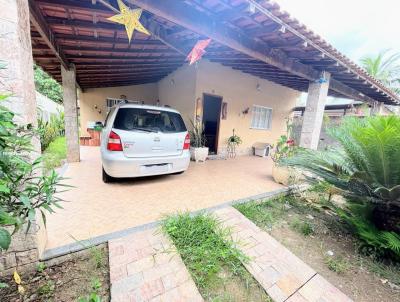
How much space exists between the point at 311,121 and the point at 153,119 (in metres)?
4.49

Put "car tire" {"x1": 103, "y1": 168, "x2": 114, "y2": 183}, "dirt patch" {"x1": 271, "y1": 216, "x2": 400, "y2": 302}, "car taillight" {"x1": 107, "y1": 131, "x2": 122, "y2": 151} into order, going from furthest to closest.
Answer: "car tire" {"x1": 103, "y1": 168, "x2": 114, "y2": 183} → "car taillight" {"x1": 107, "y1": 131, "x2": 122, "y2": 151} → "dirt patch" {"x1": 271, "y1": 216, "x2": 400, "y2": 302}

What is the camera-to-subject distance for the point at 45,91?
17.9m

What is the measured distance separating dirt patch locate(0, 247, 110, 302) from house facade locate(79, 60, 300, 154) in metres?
5.34

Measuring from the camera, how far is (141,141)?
11.5 feet

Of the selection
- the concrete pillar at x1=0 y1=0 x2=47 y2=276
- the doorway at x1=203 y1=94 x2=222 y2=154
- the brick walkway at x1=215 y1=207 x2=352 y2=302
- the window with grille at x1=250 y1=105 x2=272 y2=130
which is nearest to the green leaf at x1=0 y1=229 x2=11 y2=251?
the concrete pillar at x1=0 y1=0 x2=47 y2=276

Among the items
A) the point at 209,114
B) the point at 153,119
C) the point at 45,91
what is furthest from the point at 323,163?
the point at 45,91

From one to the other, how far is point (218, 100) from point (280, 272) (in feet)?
20.8

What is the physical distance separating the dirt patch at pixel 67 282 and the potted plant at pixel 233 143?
245 inches

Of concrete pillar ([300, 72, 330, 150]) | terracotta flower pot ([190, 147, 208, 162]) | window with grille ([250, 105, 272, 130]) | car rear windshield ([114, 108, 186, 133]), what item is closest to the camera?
car rear windshield ([114, 108, 186, 133])

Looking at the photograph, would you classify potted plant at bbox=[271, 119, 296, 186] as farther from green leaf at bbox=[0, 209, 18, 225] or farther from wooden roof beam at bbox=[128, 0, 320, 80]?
green leaf at bbox=[0, 209, 18, 225]

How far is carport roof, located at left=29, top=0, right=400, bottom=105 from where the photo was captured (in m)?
2.70

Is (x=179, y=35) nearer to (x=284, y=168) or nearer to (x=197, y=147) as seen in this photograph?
(x=197, y=147)

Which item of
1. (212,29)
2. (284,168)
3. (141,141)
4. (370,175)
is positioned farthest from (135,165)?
(370,175)

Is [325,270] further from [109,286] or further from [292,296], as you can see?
[109,286]
